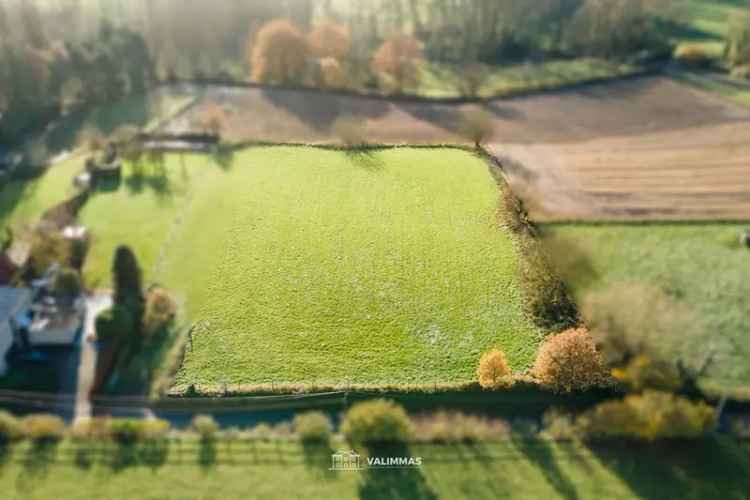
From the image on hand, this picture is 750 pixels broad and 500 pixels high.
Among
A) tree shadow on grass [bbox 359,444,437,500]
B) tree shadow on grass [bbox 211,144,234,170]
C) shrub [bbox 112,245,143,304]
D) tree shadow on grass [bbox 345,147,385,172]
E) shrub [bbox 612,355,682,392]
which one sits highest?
tree shadow on grass [bbox 345,147,385,172]

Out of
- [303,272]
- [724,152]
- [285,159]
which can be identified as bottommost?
[303,272]

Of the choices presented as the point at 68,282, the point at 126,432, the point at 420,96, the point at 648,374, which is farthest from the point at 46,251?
the point at 648,374

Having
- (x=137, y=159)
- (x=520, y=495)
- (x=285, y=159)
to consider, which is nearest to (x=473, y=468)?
(x=520, y=495)

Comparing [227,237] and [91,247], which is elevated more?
[227,237]

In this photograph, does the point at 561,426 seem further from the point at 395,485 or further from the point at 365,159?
the point at 365,159

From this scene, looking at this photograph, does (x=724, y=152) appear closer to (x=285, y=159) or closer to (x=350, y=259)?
(x=350, y=259)

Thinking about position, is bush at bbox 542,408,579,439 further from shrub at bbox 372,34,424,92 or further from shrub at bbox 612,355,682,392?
shrub at bbox 372,34,424,92

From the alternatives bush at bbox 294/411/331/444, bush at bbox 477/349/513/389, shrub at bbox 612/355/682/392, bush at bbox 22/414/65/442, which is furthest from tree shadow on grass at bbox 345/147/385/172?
bush at bbox 22/414/65/442
